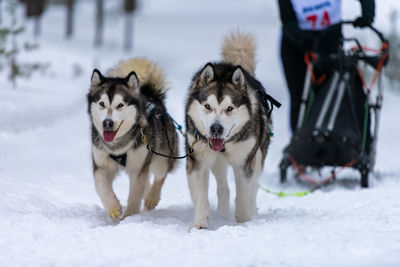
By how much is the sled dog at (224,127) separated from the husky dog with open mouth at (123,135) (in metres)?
0.38

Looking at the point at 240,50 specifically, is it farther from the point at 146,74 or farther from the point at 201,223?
the point at 201,223

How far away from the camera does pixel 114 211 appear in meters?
3.65

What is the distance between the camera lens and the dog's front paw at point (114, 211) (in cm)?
364

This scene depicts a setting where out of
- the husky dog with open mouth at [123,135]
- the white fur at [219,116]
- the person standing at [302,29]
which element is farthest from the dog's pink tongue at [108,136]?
the person standing at [302,29]

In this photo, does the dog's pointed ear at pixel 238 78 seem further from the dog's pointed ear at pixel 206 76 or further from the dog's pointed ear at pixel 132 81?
the dog's pointed ear at pixel 132 81

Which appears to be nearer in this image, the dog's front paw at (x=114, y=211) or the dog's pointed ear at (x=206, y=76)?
the dog's pointed ear at (x=206, y=76)

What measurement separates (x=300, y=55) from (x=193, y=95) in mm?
2574

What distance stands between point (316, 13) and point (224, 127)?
2.70 metres

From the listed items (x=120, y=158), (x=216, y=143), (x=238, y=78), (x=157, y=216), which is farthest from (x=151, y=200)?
(x=238, y=78)

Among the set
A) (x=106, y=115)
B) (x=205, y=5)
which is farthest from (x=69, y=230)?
(x=205, y=5)

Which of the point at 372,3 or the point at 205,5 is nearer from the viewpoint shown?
the point at 372,3

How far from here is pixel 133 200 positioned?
12.5 ft

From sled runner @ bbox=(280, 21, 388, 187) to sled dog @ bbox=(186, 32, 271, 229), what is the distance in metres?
1.40

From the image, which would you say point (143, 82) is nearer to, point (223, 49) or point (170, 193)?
point (223, 49)
